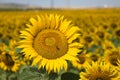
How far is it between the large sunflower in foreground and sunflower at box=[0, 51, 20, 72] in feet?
2.89

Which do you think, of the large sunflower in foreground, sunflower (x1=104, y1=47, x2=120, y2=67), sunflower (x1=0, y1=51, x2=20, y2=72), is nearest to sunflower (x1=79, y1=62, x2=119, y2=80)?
the large sunflower in foreground

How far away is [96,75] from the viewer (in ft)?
9.96

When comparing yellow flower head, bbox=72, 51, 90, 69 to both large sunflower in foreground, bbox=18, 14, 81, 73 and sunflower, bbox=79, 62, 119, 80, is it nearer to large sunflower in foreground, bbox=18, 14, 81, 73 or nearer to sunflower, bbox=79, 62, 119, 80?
large sunflower in foreground, bbox=18, 14, 81, 73

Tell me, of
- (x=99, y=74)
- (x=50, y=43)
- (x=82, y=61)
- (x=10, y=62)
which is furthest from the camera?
(x=82, y=61)

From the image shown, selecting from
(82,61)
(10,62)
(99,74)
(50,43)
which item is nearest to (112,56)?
(82,61)

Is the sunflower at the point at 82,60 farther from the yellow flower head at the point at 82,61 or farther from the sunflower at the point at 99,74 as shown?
the sunflower at the point at 99,74

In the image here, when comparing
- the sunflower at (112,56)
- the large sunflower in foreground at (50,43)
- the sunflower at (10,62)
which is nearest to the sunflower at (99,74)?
the large sunflower in foreground at (50,43)

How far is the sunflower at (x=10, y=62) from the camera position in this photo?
14.0 feet

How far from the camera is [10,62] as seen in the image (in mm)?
4305

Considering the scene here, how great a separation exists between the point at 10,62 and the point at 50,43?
3.58ft

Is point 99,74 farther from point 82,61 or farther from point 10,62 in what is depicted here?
point 82,61

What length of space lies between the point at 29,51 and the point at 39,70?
0.14 m

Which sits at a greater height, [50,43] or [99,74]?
[50,43]

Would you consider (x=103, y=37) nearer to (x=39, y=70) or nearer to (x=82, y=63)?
(x=82, y=63)
